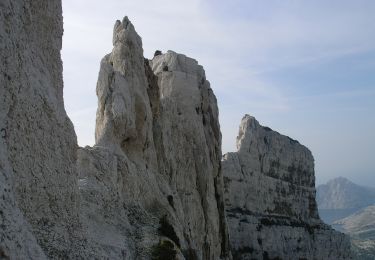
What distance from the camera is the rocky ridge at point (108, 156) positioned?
44.8ft

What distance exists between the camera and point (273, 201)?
298 feet

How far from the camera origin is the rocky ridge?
13656 mm

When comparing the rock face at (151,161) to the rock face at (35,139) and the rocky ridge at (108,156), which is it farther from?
the rock face at (35,139)

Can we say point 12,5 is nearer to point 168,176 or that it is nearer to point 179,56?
point 168,176

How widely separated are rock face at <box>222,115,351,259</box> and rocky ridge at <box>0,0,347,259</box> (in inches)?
1503

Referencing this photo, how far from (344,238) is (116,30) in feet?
238

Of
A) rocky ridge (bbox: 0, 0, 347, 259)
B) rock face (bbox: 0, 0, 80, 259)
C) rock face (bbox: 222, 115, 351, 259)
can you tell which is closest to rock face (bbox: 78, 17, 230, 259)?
rocky ridge (bbox: 0, 0, 347, 259)

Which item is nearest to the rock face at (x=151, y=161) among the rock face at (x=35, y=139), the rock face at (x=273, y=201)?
the rock face at (x=35, y=139)

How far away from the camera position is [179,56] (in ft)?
151

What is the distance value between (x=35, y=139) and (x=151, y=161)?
56.9 ft

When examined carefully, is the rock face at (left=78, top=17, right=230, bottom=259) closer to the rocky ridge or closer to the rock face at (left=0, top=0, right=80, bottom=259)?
the rocky ridge

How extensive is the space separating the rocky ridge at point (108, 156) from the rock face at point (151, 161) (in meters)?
0.07

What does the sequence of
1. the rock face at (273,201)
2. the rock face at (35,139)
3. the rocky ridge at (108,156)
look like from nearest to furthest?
the rock face at (35,139) < the rocky ridge at (108,156) < the rock face at (273,201)

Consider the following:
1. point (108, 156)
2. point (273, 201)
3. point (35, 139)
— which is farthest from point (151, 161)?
point (273, 201)
